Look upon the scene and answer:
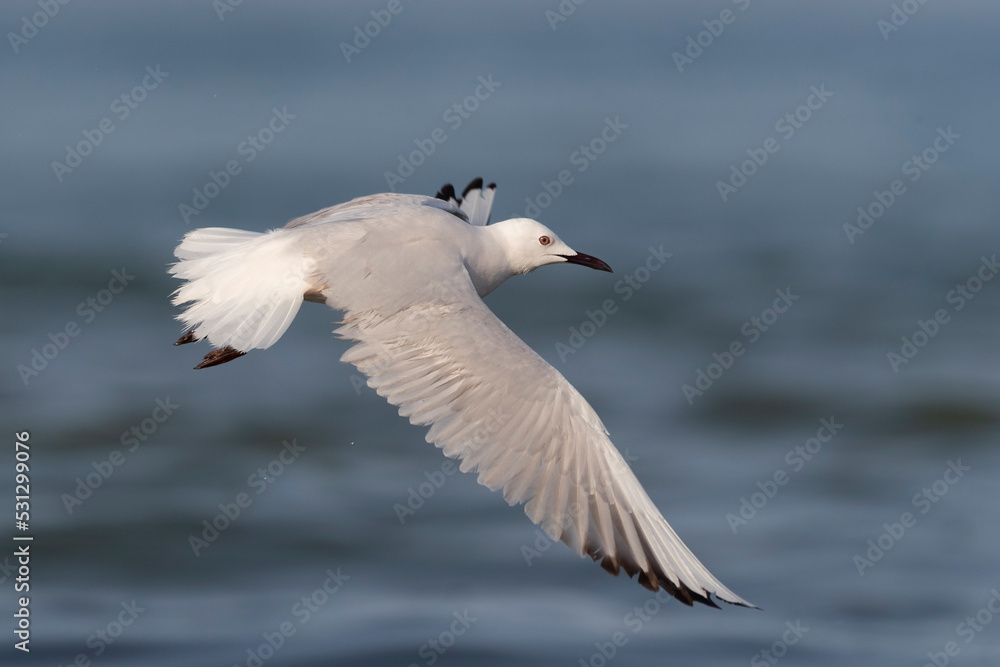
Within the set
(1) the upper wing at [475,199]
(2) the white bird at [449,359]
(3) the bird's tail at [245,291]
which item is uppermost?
(1) the upper wing at [475,199]

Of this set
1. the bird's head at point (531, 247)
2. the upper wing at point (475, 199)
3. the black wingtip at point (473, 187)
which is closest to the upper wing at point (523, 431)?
the bird's head at point (531, 247)

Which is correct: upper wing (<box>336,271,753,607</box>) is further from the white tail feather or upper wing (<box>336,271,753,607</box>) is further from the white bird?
the white tail feather

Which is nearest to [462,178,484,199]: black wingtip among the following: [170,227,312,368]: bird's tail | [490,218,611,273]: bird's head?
[490,218,611,273]: bird's head

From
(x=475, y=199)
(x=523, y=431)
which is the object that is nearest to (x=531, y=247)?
(x=475, y=199)

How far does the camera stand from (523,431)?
6742 mm

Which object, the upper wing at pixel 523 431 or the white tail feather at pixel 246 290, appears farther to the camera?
the white tail feather at pixel 246 290

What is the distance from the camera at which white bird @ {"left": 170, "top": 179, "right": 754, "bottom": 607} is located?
6.56m

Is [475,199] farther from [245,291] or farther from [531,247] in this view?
[245,291]

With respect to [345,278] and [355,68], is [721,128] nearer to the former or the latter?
[355,68]

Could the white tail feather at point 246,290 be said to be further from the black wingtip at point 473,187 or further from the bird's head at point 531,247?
the black wingtip at point 473,187

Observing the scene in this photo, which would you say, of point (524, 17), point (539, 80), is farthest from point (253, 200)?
point (524, 17)

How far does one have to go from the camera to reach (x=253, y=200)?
1769 cm

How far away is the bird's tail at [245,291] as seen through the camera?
23.4 ft

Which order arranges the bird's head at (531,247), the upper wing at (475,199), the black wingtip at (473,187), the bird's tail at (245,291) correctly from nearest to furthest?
the bird's tail at (245,291) < the bird's head at (531,247) < the upper wing at (475,199) < the black wingtip at (473,187)
